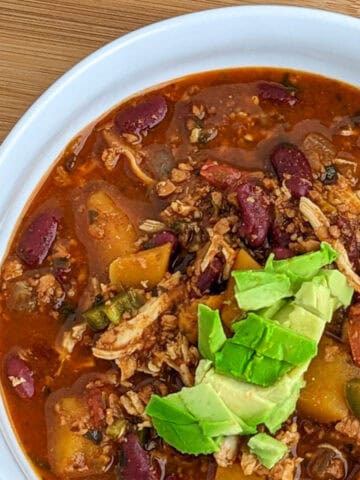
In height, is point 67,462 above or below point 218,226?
below

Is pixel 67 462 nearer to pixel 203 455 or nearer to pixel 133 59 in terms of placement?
pixel 203 455

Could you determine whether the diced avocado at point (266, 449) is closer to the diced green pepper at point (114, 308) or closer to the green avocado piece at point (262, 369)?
the green avocado piece at point (262, 369)

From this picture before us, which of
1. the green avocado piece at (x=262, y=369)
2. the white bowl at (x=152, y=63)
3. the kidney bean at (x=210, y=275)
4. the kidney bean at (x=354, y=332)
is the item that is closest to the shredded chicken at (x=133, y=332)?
the kidney bean at (x=210, y=275)

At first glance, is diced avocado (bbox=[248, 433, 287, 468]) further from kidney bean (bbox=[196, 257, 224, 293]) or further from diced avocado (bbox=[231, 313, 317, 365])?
kidney bean (bbox=[196, 257, 224, 293])

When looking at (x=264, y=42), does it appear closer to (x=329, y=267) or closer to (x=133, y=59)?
(x=133, y=59)

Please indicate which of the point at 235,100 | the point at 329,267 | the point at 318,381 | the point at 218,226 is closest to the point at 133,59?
the point at 235,100

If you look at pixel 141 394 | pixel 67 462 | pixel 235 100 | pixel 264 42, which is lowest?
pixel 67 462

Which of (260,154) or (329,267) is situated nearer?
(329,267)

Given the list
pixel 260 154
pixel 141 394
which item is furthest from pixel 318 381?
pixel 260 154
